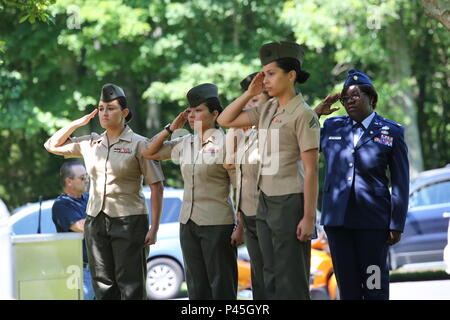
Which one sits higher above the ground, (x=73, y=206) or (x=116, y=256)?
(x=73, y=206)

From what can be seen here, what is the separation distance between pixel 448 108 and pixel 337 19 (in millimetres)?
7920

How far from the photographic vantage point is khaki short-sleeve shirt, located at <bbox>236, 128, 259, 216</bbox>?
6.41 meters

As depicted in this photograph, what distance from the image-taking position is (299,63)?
5.84 m

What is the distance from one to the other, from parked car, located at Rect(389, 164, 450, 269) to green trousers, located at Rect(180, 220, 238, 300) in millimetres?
7845

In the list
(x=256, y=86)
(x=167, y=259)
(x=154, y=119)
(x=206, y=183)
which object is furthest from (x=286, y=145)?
(x=154, y=119)

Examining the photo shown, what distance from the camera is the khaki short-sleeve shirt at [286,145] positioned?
5645mm

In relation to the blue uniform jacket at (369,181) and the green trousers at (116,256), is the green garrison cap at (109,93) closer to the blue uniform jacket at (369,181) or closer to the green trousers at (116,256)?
the green trousers at (116,256)

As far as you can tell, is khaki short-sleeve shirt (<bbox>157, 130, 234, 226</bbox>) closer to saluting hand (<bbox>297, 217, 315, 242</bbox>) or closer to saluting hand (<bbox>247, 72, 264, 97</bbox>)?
saluting hand (<bbox>247, 72, 264, 97</bbox>)

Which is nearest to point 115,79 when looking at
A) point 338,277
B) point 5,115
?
point 5,115

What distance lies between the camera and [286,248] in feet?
18.4

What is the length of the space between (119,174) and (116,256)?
607mm

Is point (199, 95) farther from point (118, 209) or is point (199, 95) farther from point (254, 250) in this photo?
point (254, 250)

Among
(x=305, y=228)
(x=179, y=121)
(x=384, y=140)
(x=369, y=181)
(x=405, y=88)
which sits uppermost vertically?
(x=405, y=88)
